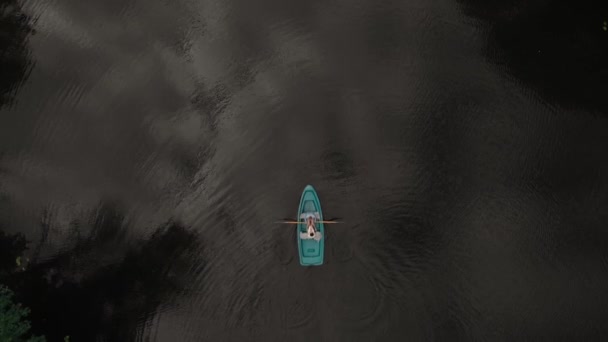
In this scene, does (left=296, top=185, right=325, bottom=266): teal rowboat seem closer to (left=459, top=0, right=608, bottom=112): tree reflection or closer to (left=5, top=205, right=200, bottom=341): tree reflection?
(left=5, top=205, right=200, bottom=341): tree reflection

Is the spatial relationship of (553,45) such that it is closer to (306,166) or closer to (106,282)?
(306,166)

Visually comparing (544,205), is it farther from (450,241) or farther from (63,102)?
(63,102)

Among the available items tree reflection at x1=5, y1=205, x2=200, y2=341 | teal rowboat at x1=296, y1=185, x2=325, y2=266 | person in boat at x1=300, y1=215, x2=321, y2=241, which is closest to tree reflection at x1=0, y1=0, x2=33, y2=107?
tree reflection at x1=5, y1=205, x2=200, y2=341

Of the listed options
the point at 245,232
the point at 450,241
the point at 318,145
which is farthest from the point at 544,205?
the point at 245,232

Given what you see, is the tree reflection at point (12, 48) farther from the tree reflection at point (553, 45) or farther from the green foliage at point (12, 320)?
the tree reflection at point (553, 45)

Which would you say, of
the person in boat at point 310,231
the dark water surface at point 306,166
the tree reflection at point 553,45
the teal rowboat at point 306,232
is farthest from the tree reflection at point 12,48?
the tree reflection at point 553,45

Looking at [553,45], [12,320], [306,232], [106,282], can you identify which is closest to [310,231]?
[306,232]

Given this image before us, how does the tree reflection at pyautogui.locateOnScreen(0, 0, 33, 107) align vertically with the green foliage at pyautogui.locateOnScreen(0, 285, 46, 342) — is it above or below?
above
